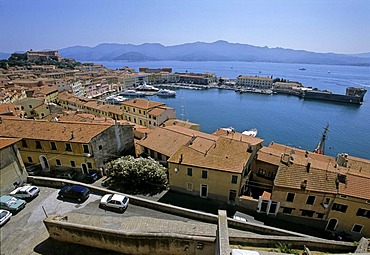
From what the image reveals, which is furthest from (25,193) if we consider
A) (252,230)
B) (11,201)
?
(252,230)

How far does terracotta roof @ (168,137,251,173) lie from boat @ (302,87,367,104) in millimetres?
116567

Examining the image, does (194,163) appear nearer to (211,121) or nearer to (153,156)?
(153,156)

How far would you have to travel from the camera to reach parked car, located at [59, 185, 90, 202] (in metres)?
17.3

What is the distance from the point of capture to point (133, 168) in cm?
2108

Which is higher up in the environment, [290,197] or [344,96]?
[290,197]

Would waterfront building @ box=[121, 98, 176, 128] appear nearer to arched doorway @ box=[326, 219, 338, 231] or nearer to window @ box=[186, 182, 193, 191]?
window @ box=[186, 182, 193, 191]

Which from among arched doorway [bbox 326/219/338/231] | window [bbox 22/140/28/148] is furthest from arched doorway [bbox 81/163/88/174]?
arched doorway [bbox 326/219/338/231]

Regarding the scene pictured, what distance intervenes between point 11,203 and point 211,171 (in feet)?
56.0

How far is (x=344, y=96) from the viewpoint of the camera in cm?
10812

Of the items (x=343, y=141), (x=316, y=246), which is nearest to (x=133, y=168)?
(x=316, y=246)

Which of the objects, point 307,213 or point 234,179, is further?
point 234,179

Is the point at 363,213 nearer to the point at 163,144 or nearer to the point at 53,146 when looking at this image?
the point at 163,144

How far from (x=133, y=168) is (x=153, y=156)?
7.79 meters

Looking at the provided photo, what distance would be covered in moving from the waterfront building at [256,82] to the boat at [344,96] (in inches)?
1056
